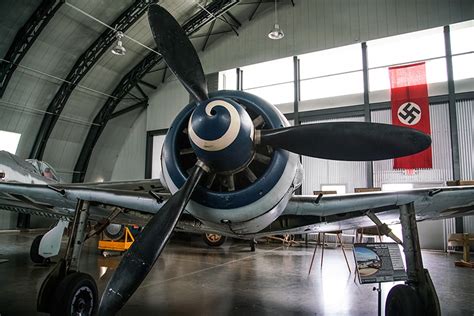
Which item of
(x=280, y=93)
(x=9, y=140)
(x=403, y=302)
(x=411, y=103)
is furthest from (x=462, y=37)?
(x=9, y=140)

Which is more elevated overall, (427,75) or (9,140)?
(427,75)

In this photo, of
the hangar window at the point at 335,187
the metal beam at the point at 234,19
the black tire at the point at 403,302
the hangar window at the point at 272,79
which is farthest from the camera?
the metal beam at the point at 234,19

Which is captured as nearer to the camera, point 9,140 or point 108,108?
point 9,140

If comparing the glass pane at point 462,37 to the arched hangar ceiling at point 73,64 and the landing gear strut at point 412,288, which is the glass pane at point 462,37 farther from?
the landing gear strut at point 412,288

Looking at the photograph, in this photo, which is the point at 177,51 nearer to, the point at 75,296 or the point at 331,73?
the point at 75,296

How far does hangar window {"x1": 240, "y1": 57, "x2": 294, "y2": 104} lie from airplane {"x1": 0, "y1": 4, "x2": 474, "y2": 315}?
1091cm

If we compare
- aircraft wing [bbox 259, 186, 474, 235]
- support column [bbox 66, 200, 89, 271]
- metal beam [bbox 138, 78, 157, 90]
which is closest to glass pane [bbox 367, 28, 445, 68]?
aircraft wing [bbox 259, 186, 474, 235]

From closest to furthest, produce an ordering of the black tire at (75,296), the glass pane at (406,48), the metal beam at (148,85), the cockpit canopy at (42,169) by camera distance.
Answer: the black tire at (75,296)
the cockpit canopy at (42,169)
the glass pane at (406,48)
the metal beam at (148,85)

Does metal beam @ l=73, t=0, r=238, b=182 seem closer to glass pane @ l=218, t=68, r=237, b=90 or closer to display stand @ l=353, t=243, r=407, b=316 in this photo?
glass pane @ l=218, t=68, r=237, b=90

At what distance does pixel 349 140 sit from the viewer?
2203 mm

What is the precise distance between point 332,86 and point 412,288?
1113 centimetres

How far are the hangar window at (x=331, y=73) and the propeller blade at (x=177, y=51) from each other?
1109 centimetres

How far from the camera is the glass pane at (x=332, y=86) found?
487 inches

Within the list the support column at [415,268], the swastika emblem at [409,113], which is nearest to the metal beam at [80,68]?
the swastika emblem at [409,113]
